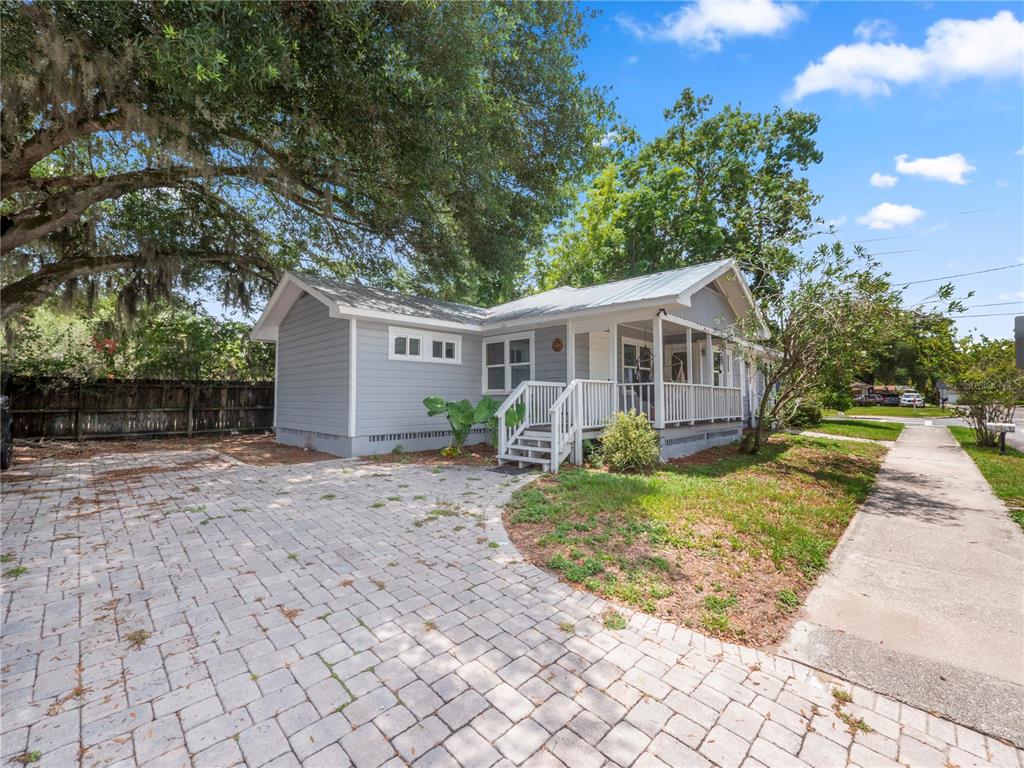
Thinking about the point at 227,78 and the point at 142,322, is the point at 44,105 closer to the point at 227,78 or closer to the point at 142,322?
the point at 227,78

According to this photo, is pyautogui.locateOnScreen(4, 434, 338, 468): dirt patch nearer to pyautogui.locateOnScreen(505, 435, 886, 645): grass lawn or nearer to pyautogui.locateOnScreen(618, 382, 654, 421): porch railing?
pyautogui.locateOnScreen(505, 435, 886, 645): grass lawn

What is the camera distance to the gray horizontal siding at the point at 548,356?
10250 millimetres

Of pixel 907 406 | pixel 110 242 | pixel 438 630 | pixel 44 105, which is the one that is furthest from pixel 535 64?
pixel 907 406

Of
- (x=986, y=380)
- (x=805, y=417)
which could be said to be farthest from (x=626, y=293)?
(x=805, y=417)

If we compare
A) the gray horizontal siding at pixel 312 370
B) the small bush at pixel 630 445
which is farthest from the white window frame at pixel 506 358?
the gray horizontal siding at pixel 312 370

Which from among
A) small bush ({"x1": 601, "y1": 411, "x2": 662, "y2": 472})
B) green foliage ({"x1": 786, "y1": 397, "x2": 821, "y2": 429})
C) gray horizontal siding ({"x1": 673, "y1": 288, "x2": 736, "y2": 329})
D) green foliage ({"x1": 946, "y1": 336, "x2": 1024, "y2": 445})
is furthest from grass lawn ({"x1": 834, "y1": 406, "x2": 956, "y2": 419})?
small bush ({"x1": 601, "y1": 411, "x2": 662, "y2": 472})

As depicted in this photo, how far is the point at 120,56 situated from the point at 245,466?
6.35 metres

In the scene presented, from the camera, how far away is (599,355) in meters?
10.9

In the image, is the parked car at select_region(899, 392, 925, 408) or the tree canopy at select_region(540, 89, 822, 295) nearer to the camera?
the tree canopy at select_region(540, 89, 822, 295)

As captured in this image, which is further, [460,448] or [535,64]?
[460,448]

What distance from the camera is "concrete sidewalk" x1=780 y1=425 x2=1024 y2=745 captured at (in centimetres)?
235

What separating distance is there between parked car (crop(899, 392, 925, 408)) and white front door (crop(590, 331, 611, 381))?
41682 millimetres

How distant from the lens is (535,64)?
780 cm

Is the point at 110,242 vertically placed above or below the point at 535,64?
below
